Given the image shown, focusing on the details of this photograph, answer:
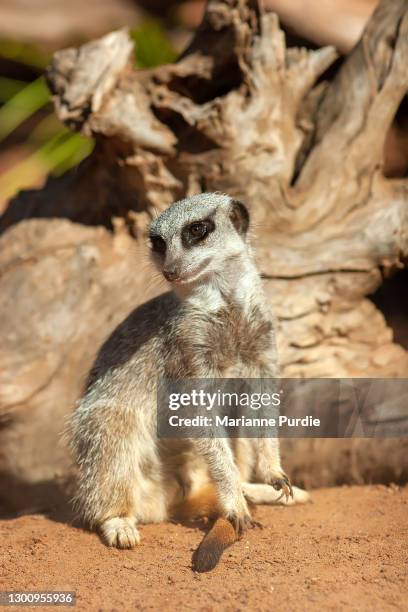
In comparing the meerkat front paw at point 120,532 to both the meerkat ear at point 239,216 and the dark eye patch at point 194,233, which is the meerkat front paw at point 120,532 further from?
the meerkat ear at point 239,216

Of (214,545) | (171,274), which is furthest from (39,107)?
(214,545)

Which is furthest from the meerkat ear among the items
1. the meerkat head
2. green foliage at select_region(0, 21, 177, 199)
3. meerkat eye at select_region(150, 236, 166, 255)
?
green foliage at select_region(0, 21, 177, 199)

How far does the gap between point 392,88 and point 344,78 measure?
0.33m

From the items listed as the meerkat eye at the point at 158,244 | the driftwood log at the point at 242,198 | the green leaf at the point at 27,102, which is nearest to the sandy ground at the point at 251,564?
the driftwood log at the point at 242,198

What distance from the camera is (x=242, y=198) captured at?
155 inches

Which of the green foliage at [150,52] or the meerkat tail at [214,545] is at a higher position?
the green foliage at [150,52]

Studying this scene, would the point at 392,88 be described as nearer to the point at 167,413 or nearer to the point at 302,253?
the point at 302,253

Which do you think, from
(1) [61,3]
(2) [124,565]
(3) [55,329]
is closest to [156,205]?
(3) [55,329]

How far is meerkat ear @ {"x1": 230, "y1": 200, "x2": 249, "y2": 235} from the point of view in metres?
3.10

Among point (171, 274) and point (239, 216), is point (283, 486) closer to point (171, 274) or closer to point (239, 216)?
point (171, 274)
